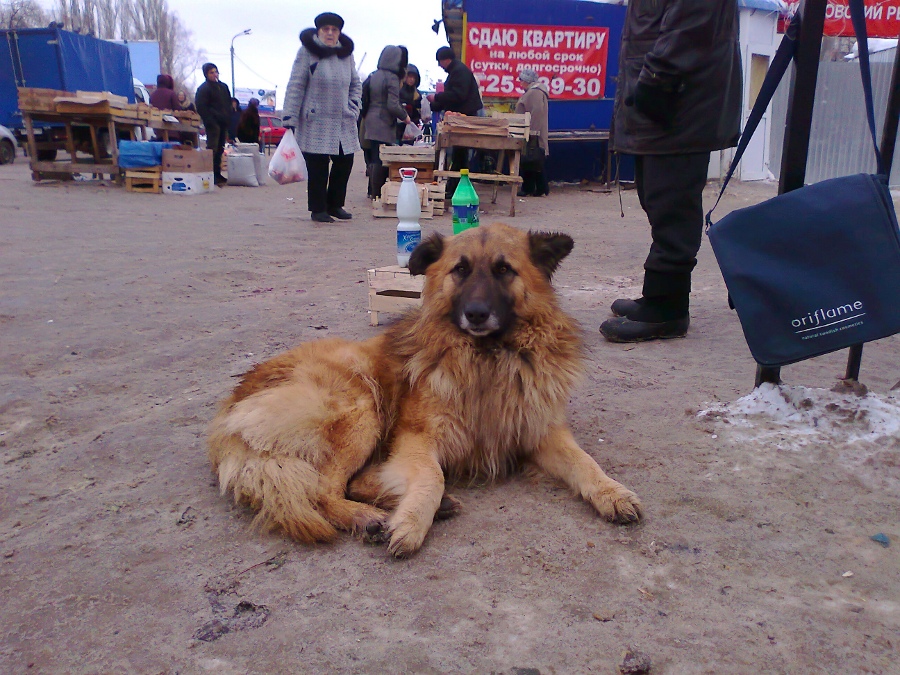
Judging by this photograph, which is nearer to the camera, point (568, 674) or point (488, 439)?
point (568, 674)

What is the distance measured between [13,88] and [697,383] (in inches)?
953

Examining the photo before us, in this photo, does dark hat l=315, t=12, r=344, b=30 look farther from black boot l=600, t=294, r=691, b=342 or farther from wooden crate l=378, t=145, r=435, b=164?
black boot l=600, t=294, r=691, b=342

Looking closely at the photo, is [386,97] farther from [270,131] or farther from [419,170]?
[270,131]

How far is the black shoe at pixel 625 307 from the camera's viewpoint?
454 cm

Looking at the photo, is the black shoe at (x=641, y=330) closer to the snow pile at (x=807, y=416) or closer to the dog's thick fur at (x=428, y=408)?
the snow pile at (x=807, y=416)

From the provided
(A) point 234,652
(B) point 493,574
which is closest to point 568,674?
(B) point 493,574

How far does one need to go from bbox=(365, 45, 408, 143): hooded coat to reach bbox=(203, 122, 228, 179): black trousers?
4.75 meters

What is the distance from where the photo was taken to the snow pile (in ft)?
9.19

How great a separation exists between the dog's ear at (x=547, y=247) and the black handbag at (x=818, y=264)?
0.63 m

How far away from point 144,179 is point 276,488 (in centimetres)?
1220

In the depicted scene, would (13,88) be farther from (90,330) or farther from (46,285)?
(90,330)

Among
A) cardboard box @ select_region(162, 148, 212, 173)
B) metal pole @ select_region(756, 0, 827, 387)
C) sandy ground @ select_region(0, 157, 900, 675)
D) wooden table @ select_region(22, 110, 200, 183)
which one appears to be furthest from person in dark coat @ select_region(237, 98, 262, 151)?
metal pole @ select_region(756, 0, 827, 387)

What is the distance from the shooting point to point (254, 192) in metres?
14.1

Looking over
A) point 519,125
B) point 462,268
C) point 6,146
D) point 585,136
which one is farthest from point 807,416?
point 6,146
